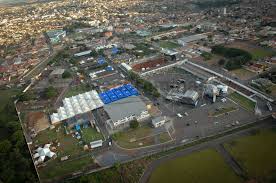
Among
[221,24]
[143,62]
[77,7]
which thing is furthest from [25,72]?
[77,7]

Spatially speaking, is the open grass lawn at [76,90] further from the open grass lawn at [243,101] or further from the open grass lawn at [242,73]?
the open grass lawn at [242,73]

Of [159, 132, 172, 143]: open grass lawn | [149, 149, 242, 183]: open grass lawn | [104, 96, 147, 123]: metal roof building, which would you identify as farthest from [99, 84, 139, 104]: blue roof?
[149, 149, 242, 183]: open grass lawn

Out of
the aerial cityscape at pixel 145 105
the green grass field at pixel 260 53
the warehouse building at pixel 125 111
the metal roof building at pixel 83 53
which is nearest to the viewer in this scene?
the aerial cityscape at pixel 145 105

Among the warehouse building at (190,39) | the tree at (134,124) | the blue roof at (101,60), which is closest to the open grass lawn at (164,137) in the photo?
the tree at (134,124)

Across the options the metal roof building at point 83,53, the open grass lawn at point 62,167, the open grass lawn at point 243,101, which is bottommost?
the open grass lawn at point 62,167

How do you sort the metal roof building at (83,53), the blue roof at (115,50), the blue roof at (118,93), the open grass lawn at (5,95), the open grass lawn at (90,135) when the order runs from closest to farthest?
the open grass lawn at (90,135) < the blue roof at (118,93) < the open grass lawn at (5,95) < the metal roof building at (83,53) < the blue roof at (115,50)

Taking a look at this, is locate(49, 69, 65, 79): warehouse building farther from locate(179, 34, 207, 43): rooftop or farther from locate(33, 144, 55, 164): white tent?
locate(179, 34, 207, 43): rooftop

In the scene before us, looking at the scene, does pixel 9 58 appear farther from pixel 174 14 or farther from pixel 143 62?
pixel 174 14

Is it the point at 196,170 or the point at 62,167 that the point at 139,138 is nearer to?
the point at 196,170
